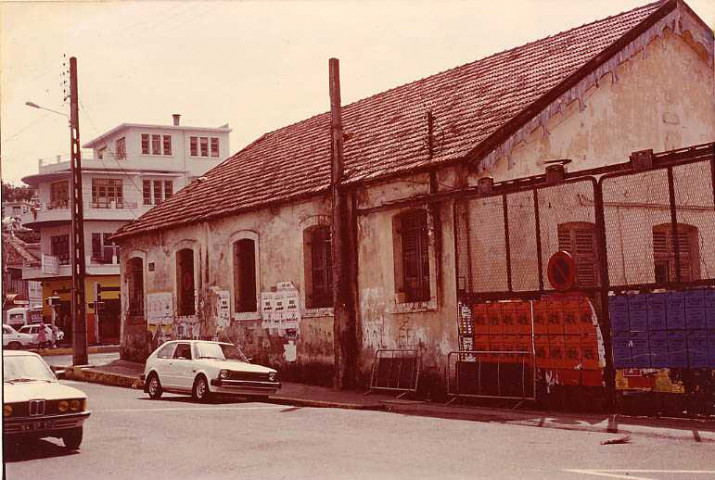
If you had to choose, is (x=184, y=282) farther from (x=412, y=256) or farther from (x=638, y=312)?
(x=638, y=312)

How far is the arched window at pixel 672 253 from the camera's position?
727 inches

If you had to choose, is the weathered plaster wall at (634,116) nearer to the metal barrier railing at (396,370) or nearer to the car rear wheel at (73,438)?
the metal barrier railing at (396,370)

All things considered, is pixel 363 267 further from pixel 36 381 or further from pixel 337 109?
pixel 36 381

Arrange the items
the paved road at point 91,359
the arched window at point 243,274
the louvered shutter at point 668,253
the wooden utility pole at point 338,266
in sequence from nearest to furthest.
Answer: the louvered shutter at point 668,253 < the wooden utility pole at point 338,266 < the arched window at point 243,274 < the paved road at point 91,359

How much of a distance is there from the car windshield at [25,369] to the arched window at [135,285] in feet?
60.4

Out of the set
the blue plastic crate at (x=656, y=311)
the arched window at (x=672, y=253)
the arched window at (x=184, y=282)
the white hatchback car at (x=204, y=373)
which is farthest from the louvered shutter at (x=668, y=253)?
the arched window at (x=184, y=282)

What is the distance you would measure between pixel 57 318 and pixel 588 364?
117ft

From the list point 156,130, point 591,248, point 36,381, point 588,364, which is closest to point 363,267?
point 591,248

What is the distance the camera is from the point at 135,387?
2291 cm

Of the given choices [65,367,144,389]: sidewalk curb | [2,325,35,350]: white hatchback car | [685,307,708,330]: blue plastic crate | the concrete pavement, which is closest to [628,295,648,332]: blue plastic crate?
[685,307,708,330]: blue plastic crate

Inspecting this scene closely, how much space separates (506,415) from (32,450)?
7.34 m

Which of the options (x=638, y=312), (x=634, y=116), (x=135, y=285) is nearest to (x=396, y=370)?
(x=638, y=312)

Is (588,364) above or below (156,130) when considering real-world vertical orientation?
below

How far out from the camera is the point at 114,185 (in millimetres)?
55125
